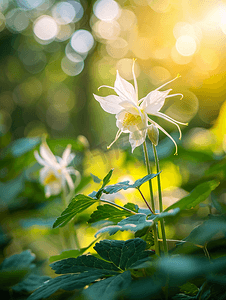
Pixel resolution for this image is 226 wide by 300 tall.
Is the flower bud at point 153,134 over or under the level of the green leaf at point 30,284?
over

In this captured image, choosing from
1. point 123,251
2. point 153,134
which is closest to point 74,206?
point 123,251

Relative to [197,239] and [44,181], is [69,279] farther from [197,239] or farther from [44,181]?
[44,181]

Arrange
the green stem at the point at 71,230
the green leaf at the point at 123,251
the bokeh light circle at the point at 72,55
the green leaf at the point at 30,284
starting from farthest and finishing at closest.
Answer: the bokeh light circle at the point at 72,55, the green stem at the point at 71,230, the green leaf at the point at 30,284, the green leaf at the point at 123,251

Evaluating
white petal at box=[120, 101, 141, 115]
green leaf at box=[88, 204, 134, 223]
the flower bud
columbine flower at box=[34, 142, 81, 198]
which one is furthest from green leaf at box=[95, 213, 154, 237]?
columbine flower at box=[34, 142, 81, 198]

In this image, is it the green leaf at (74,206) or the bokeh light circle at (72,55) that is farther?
the bokeh light circle at (72,55)

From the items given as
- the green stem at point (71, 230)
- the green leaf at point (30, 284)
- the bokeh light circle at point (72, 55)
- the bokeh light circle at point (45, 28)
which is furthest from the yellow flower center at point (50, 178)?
the bokeh light circle at point (45, 28)

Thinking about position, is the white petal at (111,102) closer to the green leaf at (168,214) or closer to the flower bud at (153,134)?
the flower bud at (153,134)

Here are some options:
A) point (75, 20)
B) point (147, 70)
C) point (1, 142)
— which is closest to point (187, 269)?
point (1, 142)
